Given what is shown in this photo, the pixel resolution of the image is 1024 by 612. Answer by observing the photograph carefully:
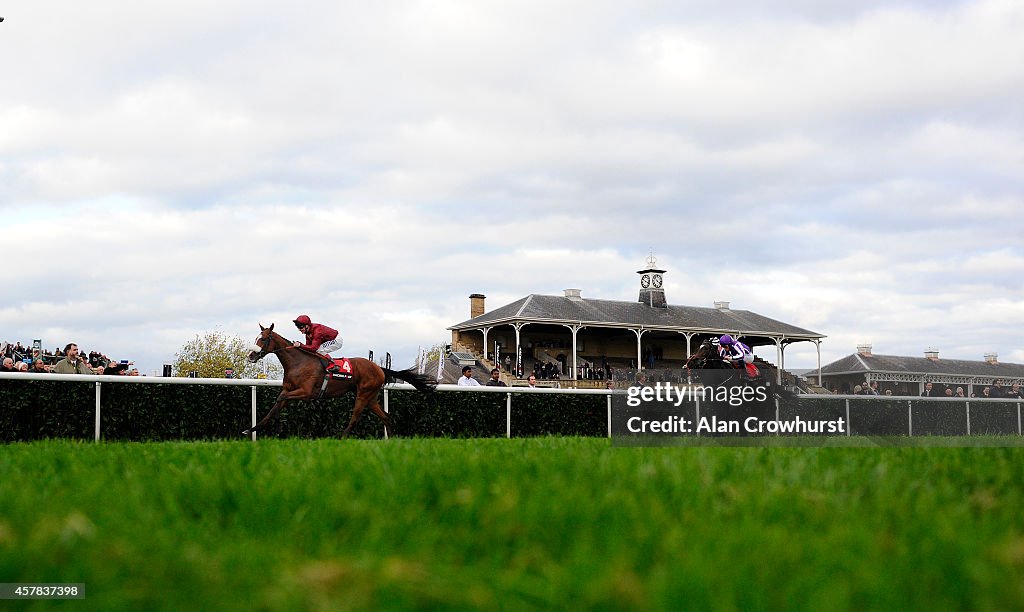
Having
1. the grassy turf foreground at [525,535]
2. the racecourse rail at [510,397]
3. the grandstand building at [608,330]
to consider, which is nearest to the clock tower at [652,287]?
the grandstand building at [608,330]

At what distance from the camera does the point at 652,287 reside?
53.5 meters

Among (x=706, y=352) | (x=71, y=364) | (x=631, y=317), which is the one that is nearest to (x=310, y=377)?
(x=71, y=364)

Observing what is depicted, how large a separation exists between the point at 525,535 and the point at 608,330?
4743 cm

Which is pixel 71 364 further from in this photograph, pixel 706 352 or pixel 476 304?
pixel 476 304

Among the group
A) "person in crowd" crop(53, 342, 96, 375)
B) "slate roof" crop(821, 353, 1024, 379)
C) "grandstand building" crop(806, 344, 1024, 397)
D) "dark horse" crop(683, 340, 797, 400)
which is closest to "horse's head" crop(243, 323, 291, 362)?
"person in crowd" crop(53, 342, 96, 375)

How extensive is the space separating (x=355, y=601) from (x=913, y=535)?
1.63 m

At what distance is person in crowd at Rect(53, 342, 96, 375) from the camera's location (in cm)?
1291

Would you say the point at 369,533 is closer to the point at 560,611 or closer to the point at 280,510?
the point at 280,510

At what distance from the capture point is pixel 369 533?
275 cm

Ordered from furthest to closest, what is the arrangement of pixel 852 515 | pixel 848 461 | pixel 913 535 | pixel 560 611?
1. pixel 848 461
2. pixel 852 515
3. pixel 913 535
4. pixel 560 611

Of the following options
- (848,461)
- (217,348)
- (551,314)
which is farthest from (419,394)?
(217,348)

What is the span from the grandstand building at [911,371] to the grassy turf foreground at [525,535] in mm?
59409

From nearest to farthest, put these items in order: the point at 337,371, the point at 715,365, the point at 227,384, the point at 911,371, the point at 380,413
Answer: the point at 337,371 → the point at 380,413 → the point at 227,384 → the point at 715,365 → the point at 911,371

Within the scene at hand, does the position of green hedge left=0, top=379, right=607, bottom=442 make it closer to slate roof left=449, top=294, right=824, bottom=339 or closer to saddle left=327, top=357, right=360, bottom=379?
saddle left=327, top=357, right=360, bottom=379
